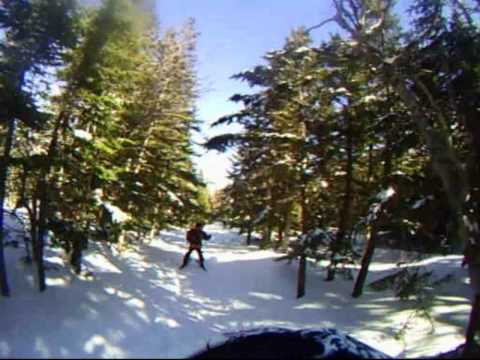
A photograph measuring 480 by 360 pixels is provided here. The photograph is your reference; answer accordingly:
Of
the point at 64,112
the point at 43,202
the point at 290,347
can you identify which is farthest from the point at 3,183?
the point at 290,347

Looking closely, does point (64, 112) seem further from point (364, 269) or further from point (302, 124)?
point (364, 269)

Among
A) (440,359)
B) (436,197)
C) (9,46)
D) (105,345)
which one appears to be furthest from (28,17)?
(440,359)

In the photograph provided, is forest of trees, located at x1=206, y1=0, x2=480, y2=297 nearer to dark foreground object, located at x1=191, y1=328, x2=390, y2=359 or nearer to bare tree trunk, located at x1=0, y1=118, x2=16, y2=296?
dark foreground object, located at x1=191, y1=328, x2=390, y2=359

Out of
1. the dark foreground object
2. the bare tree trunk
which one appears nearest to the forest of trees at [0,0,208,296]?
the bare tree trunk

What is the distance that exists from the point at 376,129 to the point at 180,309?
7.76 metres

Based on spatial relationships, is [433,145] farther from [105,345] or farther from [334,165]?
[334,165]

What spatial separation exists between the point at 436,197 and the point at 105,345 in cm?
759

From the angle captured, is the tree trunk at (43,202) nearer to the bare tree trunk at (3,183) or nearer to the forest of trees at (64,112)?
the forest of trees at (64,112)

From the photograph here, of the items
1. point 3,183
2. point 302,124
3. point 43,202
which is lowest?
point 43,202

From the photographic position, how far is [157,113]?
2114cm

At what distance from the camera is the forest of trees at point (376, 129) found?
31.1 feet

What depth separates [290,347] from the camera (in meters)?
5.46

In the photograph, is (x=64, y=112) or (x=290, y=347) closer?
(x=290, y=347)

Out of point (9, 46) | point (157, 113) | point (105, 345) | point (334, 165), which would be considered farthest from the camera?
point (157, 113)
